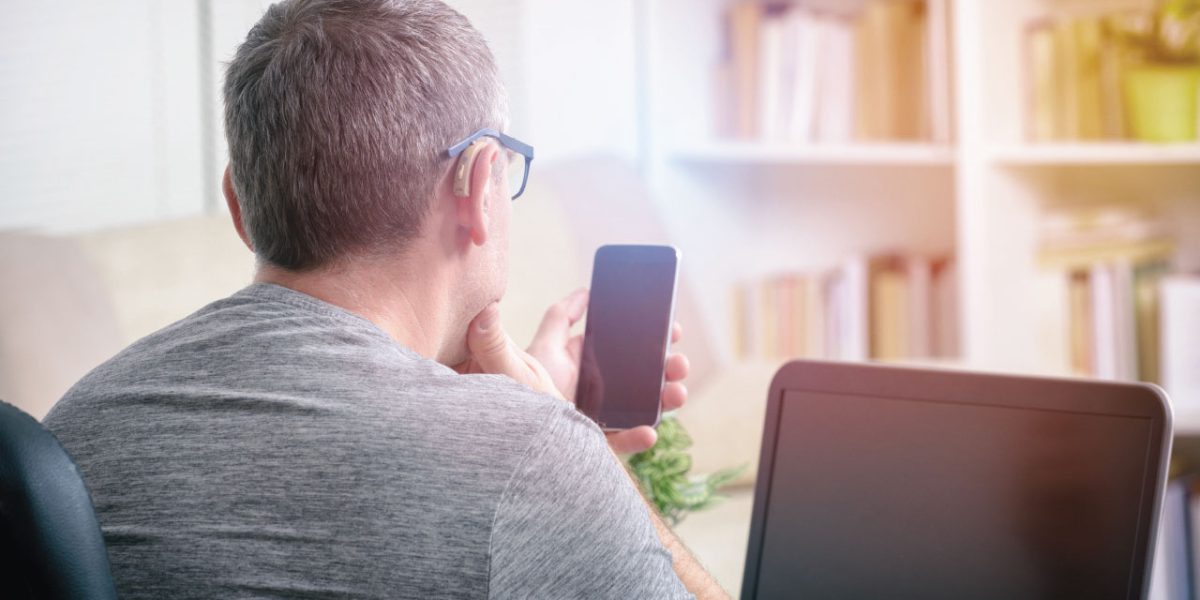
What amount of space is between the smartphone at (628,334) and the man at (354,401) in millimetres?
222

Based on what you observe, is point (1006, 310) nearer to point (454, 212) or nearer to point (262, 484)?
point (454, 212)

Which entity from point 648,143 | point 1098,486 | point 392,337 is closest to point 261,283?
point 392,337

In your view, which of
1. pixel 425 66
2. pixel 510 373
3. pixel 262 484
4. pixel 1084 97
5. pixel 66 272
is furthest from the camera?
pixel 1084 97

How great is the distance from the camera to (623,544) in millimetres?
706

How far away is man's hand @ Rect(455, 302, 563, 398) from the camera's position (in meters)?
0.99

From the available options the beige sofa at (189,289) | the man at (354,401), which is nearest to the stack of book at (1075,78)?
the beige sofa at (189,289)

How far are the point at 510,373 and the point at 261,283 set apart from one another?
0.84 feet

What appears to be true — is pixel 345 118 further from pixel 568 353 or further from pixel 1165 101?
pixel 1165 101

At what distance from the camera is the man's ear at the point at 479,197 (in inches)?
32.5

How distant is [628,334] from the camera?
1.08 m

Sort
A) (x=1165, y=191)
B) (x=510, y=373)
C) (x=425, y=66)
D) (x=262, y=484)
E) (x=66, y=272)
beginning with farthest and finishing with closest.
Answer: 1. (x=1165, y=191)
2. (x=66, y=272)
3. (x=510, y=373)
4. (x=425, y=66)
5. (x=262, y=484)

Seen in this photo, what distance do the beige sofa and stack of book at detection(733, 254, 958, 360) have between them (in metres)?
0.37

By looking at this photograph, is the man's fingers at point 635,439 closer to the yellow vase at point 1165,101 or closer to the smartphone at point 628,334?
the smartphone at point 628,334

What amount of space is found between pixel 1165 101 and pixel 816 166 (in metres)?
0.84
